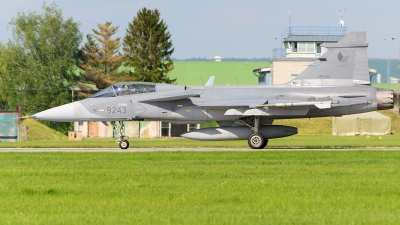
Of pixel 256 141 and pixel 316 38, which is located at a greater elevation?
pixel 316 38

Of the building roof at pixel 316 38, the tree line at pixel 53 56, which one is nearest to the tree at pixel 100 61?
the tree line at pixel 53 56

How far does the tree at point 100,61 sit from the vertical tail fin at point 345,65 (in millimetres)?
49235

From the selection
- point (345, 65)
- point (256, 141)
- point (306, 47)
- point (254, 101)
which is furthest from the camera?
point (306, 47)

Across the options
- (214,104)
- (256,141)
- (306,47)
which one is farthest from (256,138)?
(306,47)

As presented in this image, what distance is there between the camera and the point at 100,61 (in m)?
80.0

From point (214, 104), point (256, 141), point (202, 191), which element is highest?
point (214, 104)

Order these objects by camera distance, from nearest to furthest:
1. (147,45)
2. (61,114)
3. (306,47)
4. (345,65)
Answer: (345,65) → (61,114) → (147,45) → (306,47)

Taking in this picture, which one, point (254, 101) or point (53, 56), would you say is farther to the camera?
point (53, 56)

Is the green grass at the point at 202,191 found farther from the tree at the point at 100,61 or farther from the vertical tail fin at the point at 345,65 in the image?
the tree at the point at 100,61

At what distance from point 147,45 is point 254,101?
39.9 m

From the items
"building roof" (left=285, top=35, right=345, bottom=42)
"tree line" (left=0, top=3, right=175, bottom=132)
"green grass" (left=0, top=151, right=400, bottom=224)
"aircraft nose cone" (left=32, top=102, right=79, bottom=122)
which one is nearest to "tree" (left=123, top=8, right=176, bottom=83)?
"tree line" (left=0, top=3, right=175, bottom=132)

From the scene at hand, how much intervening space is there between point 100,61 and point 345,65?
53.7m

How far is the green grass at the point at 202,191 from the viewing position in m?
10.7

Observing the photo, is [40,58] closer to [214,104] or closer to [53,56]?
[53,56]
